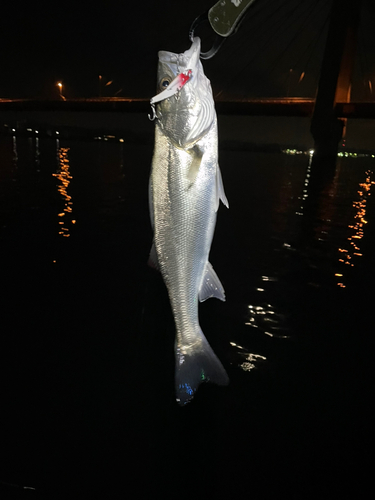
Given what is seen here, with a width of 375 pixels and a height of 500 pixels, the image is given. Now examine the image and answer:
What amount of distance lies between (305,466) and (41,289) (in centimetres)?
548

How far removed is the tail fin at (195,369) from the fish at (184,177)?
2.9 inches

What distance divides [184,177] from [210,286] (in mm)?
822

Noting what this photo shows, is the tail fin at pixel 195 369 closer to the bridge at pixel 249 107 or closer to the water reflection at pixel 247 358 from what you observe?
the water reflection at pixel 247 358

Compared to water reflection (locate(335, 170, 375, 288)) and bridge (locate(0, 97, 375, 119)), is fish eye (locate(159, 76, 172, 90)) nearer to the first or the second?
water reflection (locate(335, 170, 375, 288))

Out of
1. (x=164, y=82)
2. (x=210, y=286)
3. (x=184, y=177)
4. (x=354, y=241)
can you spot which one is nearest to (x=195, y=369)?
(x=210, y=286)

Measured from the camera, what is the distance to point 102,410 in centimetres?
392

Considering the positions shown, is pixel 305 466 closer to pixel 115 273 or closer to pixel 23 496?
pixel 23 496

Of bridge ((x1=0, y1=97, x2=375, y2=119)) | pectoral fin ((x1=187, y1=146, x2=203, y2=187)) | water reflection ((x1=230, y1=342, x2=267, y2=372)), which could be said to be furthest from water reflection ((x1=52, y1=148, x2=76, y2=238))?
bridge ((x1=0, y1=97, x2=375, y2=119))

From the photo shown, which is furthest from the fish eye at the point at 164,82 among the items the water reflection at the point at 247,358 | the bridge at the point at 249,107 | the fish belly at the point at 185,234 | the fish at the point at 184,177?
the bridge at the point at 249,107

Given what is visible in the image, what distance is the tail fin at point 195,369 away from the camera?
2.52 meters

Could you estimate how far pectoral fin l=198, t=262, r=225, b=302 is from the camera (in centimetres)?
248

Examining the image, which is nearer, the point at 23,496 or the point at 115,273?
the point at 23,496

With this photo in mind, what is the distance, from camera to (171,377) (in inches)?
177

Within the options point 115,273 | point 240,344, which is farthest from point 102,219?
point 240,344
